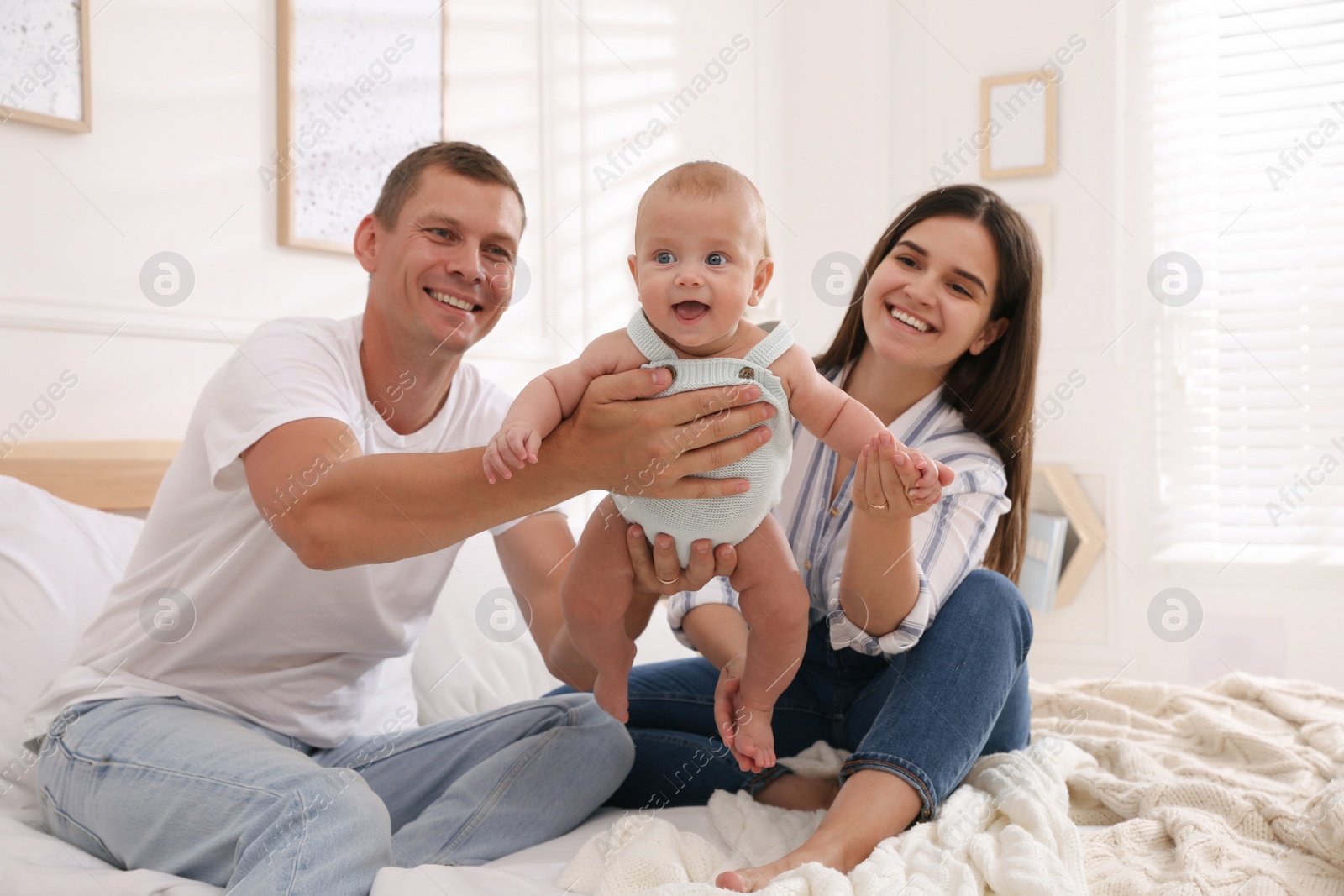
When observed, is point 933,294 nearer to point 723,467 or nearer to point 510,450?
point 723,467

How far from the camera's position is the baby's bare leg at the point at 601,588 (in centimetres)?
126

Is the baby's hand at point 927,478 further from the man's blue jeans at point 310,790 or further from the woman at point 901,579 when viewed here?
the man's blue jeans at point 310,790

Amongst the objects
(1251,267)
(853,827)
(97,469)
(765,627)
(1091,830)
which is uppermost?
(1251,267)

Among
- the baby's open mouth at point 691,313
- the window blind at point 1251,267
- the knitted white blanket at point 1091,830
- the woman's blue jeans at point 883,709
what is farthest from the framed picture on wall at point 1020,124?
the baby's open mouth at point 691,313

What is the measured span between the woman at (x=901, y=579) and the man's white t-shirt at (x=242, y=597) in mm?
467

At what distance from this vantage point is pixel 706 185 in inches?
45.6

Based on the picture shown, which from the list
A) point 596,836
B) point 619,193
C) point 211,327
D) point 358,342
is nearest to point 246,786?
point 596,836

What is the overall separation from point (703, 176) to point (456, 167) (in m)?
0.55

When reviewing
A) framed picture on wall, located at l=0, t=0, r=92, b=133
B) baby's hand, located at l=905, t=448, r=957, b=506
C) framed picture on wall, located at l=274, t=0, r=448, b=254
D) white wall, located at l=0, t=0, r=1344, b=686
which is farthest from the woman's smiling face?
framed picture on wall, located at l=0, t=0, r=92, b=133

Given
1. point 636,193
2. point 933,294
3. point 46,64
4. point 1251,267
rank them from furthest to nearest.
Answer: point 1251,267 → point 636,193 → point 46,64 → point 933,294

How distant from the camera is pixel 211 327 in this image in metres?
2.00

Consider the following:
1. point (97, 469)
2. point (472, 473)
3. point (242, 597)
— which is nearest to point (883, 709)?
point (472, 473)

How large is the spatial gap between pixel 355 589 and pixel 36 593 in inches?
20.2

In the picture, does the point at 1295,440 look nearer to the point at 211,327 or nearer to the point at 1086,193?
the point at 1086,193
